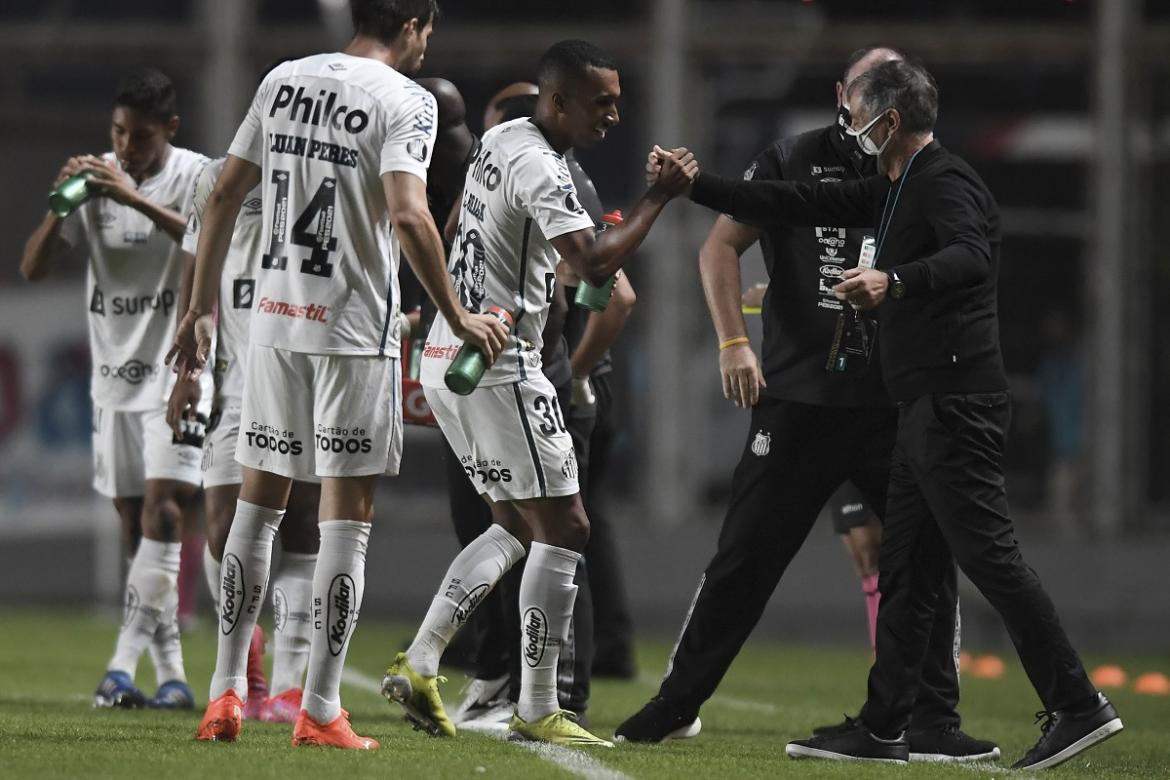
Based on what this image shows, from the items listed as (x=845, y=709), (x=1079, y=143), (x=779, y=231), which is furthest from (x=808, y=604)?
(x=779, y=231)

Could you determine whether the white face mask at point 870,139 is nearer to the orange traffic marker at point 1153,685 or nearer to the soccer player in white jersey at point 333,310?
the soccer player in white jersey at point 333,310

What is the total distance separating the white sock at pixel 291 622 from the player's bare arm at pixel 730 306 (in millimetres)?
1679

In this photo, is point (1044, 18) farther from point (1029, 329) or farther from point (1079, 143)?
point (1029, 329)

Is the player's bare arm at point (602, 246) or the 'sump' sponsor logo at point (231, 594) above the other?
the player's bare arm at point (602, 246)

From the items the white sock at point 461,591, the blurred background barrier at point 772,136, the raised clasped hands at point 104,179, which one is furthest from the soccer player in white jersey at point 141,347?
the blurred background barrier at point 772,136

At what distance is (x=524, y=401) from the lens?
5719 mm

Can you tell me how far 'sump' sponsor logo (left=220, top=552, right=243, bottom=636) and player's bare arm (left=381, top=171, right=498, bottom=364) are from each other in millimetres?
1025

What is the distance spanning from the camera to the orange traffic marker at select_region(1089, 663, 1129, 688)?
10.3 meters

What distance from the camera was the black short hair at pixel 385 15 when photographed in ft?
18.1

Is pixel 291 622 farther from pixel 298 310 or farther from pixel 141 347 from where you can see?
pixel 298 310

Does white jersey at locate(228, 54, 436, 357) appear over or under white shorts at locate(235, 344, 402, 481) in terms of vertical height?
over

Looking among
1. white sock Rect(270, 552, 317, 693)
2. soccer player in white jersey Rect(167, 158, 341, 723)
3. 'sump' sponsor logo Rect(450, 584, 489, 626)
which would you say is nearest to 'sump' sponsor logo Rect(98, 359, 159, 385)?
soccer player in white jersey Rect(167, 158, 341, 723)

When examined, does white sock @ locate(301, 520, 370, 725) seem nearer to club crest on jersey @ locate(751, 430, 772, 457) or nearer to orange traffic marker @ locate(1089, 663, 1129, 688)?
club crest on jersey @ locate(751, 430, 772, 457)

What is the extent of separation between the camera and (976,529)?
562 cm
